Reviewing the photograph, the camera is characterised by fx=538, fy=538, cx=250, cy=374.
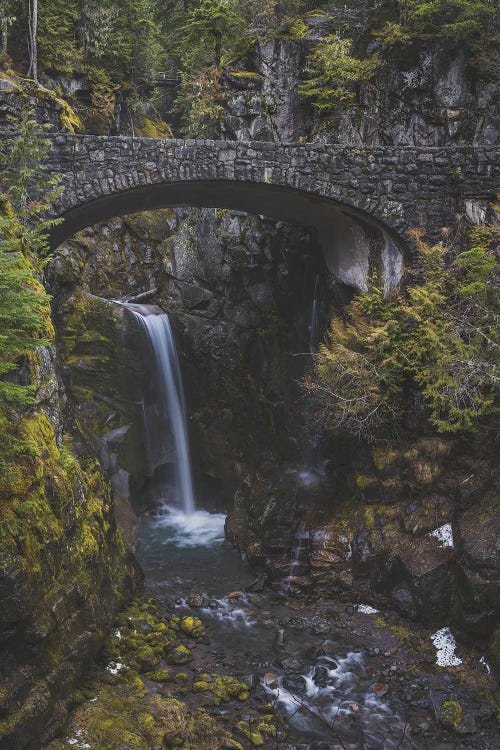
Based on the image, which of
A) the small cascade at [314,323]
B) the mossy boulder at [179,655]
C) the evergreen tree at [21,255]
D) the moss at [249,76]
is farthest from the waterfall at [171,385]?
the moss at [249,76]

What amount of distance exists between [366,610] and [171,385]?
9.90m

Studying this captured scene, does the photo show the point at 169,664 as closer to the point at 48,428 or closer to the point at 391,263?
the point at 48,428

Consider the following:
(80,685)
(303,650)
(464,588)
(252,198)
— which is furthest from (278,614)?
(252,198)

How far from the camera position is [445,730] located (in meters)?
7.17

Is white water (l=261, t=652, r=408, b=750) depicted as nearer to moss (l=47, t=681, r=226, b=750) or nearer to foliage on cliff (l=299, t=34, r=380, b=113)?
moss (l=47, t=681, r=226, b=750)

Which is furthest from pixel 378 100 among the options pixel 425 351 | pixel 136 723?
pixel 136 723

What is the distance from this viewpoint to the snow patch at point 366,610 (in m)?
10.0

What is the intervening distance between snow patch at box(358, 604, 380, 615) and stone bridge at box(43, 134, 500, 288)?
7.28 m

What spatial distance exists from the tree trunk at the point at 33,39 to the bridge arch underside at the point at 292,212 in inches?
349

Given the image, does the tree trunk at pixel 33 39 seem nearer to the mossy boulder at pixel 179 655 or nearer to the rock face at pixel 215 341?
the rock face at pixel 215 341

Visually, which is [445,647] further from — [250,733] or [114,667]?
[114,667]

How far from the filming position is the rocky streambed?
6.84m

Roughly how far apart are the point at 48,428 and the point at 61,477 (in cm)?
77

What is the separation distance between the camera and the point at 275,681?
26.9 ft
